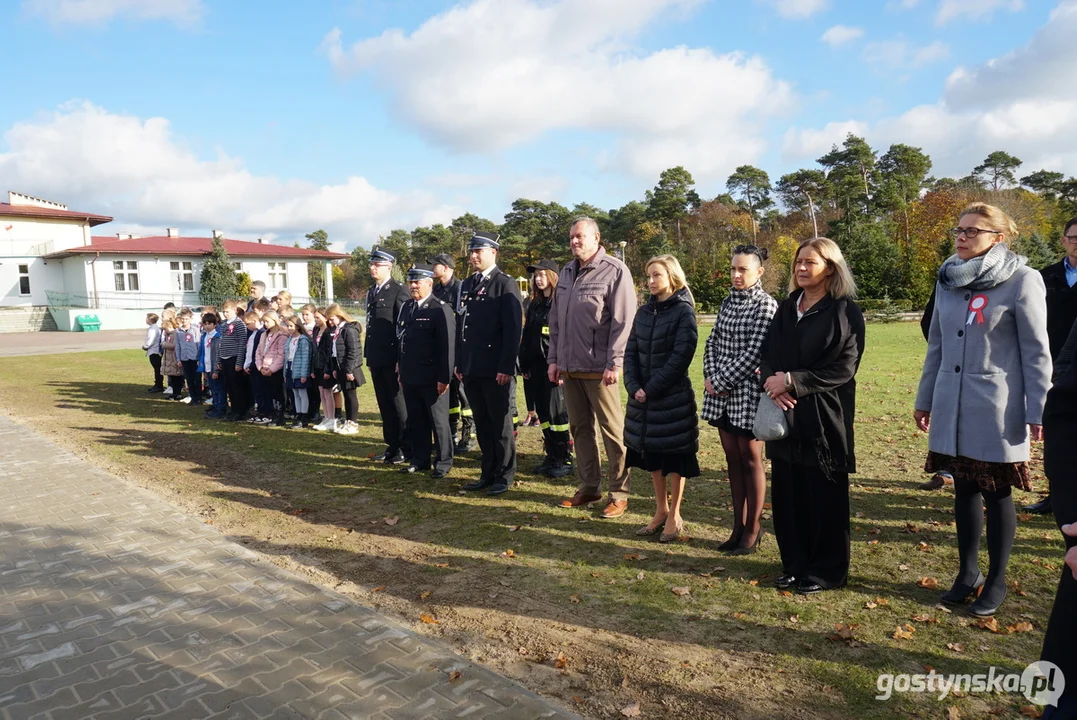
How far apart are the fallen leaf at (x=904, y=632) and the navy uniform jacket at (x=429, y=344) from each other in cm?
452

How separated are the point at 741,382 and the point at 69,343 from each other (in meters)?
34.0

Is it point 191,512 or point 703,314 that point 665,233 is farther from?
point 191,512

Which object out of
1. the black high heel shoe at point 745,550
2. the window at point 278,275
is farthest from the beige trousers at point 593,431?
the window at point 278,275

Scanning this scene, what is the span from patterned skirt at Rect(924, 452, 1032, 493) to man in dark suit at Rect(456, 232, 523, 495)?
3.65m

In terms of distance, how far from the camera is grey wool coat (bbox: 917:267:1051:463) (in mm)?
3719

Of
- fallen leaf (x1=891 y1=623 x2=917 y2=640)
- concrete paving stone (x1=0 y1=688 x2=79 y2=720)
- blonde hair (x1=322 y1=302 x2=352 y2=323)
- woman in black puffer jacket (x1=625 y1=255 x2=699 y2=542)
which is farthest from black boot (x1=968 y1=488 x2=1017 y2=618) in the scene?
blonde hair (x1=322 y1=302 x2=352 y2=323)

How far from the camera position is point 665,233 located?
5703 centimetres

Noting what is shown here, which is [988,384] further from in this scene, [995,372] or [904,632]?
[904,632]

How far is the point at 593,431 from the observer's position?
6242mm

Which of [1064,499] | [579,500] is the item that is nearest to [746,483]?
[579,500]

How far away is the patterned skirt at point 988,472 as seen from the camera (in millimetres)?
3777

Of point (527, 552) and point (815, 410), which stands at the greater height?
point (815, 410)

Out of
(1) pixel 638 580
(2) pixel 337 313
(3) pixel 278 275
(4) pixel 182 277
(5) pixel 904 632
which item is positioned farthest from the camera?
(3) pixel 278 275

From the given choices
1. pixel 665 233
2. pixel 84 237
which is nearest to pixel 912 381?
pixel 665 233
